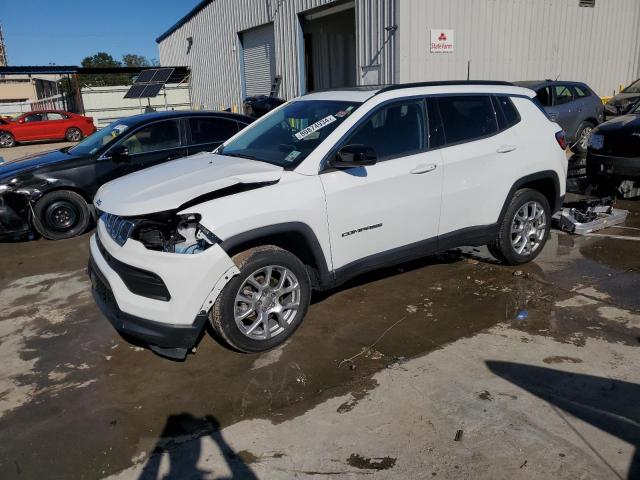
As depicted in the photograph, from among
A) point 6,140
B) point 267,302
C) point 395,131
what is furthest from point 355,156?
point 6,140

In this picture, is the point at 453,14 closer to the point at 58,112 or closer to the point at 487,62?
the point at 487,62

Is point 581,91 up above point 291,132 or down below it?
above

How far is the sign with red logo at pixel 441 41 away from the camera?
40.4 feet

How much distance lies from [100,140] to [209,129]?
1556 millimetres

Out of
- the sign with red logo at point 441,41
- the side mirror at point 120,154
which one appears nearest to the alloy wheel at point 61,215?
the side mirror at point 120,154

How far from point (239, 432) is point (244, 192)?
5.14ft

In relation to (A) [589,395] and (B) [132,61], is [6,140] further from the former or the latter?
(B) [132,61]

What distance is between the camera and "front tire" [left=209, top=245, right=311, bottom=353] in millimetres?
3631

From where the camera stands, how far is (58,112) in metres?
23.9

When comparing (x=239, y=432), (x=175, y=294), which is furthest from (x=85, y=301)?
(x=239, y=432)

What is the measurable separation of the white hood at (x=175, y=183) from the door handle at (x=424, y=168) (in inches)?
46.0

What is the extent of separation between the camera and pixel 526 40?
46.2 feet

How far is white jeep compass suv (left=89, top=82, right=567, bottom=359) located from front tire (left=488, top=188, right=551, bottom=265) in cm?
2

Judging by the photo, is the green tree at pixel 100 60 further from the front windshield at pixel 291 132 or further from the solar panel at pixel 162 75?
the front windshield at pixel 291 132
